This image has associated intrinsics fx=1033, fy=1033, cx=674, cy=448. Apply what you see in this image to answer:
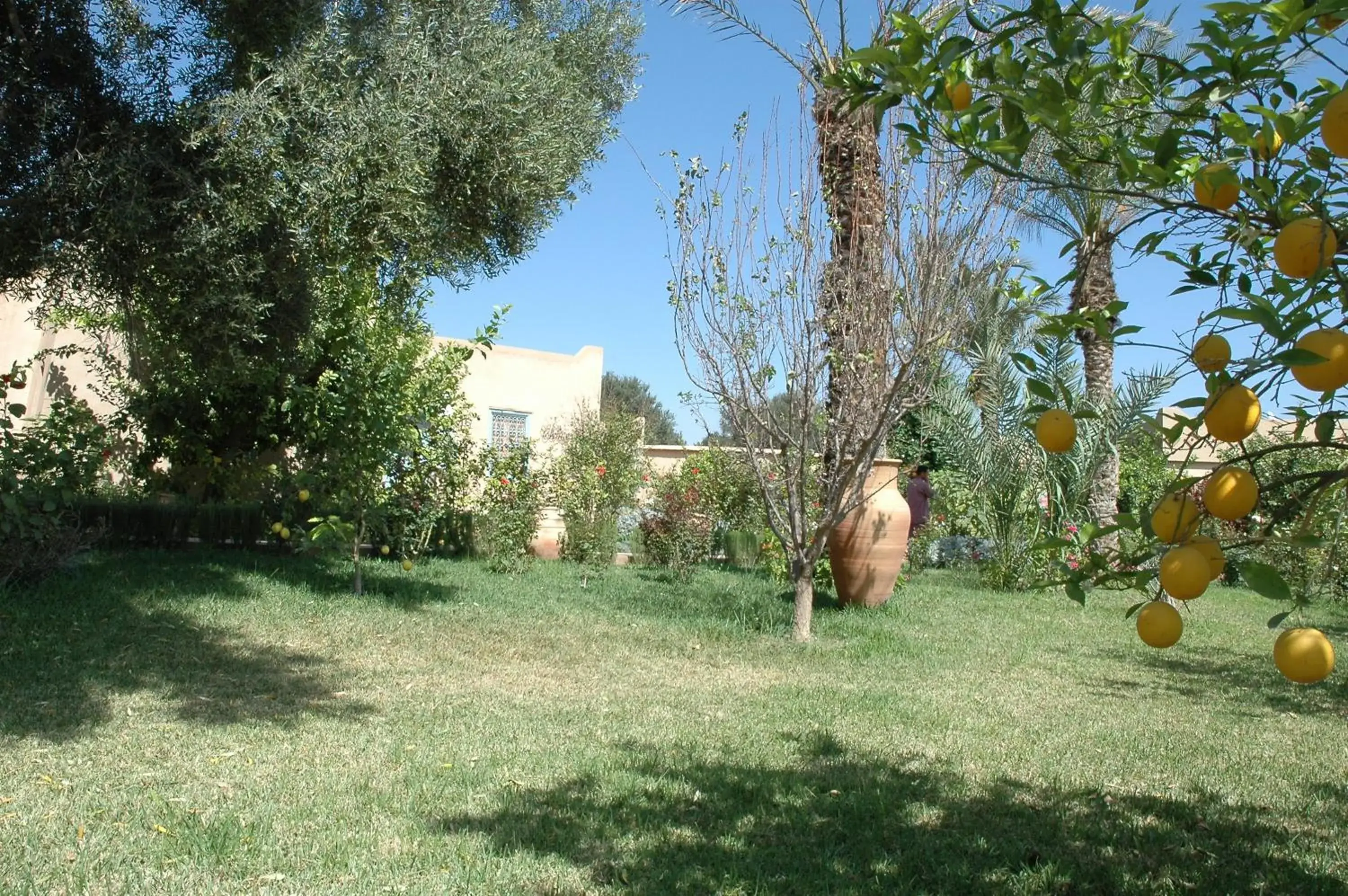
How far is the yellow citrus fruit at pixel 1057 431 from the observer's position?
1650 mm

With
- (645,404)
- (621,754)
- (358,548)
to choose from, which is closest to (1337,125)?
(621,754)

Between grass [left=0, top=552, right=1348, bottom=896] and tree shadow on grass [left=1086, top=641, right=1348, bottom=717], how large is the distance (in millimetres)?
37

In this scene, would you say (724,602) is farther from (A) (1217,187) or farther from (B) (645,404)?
(B) (645,404)

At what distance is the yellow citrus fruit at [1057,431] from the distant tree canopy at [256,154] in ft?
17.2

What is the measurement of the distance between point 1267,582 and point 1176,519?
149 millimetres

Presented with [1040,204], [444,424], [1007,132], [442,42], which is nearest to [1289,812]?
[1007,132]

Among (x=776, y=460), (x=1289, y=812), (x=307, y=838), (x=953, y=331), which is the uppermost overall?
(x=953, y=331)

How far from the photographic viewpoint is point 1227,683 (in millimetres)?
7320

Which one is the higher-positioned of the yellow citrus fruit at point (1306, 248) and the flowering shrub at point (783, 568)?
the yellow citrus fruit at point (1306, 248)

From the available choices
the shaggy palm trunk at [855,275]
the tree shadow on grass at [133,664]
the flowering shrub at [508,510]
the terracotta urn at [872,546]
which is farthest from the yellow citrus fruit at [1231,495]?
the flowering shrub at [508,510]

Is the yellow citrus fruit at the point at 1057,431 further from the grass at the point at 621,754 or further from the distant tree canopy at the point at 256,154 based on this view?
the distant tree canopy at the point at 256,154

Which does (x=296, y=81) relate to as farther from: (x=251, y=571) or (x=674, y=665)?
(x=251, y=571)

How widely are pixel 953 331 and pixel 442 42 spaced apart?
434 cm

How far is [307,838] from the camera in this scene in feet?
11.9
